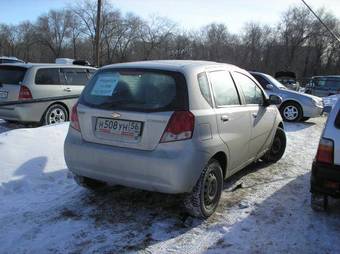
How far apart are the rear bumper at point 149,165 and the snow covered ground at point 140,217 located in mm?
469

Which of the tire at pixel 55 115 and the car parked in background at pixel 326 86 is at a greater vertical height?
the car parked in background at pixel 326 86

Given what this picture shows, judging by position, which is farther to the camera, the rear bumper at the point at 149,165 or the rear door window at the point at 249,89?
the rear door window at the point at 249,89

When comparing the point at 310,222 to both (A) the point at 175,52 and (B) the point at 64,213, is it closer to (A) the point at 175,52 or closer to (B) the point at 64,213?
(B) the point at 64,213

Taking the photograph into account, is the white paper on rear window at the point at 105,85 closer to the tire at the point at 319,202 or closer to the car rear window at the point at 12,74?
the tire at the point at 319,202

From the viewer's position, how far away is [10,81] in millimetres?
9914

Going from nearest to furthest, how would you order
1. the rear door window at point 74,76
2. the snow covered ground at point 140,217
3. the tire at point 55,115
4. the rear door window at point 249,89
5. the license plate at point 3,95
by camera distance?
the snow covered ground at point 140,217, the rear door window at point 249,89, the license plate at point 3,95, the tire at point 55,115, the rear door window at point 74,76

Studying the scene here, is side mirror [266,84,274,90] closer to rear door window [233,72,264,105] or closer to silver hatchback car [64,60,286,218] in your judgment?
rear door window [233,72,264,105]

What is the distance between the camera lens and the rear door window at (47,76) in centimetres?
1009

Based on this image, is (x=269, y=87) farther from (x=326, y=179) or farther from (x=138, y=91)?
(x=138, y=91)

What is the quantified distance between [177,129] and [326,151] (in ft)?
5.14

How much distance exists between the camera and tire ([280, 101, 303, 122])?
13.2 meters

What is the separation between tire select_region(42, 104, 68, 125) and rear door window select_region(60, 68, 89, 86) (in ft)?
2.71

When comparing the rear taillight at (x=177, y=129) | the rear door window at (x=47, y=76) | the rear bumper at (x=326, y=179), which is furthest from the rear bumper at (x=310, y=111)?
the rear taillight at (x=177, y=129)

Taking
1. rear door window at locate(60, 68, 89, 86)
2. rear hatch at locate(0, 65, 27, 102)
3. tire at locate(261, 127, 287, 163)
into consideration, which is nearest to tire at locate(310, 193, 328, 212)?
tire at locate(261, 127, 287, 163)
